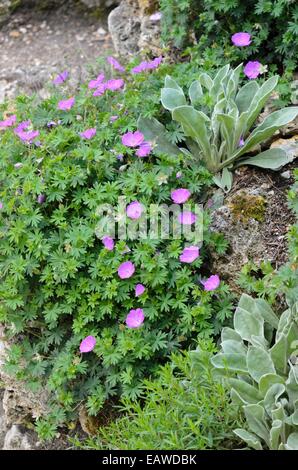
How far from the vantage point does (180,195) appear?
3.40 meters

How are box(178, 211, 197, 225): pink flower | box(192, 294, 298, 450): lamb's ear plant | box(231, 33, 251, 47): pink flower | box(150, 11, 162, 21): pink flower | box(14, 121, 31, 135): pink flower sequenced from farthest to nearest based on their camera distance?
box(150, 11, 162, 21): pink flower < box(231, 33, 251, 47): pink flower < box(14, 121, 31, 135): pink flower < box(178, 211, 197, 225): pink flower < box(192, 294, 298, 450): lamb's ear plant

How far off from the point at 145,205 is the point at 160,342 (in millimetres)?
669

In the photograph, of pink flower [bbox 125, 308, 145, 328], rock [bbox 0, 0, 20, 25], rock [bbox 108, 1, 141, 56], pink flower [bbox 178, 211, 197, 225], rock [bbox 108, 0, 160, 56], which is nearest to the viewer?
pink flower [bbox 125, 308, 145, 328]

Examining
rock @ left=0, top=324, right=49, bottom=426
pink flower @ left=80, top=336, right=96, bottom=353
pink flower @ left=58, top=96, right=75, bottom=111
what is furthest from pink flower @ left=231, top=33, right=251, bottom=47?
rock @ left=0, top=324, right=49, bottom=426

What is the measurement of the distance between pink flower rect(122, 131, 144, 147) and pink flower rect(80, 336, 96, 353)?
1032 mm

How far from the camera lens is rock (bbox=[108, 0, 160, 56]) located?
15.5ft

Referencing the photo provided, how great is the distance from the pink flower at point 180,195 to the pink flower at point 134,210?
19 centimetres

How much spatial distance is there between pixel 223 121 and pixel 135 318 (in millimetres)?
1086

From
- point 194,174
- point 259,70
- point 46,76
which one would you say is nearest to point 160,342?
point 194,174

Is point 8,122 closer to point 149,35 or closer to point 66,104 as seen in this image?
point 66,104

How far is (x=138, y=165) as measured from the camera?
3.50 m

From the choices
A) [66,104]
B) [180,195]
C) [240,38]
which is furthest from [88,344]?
[240,38]

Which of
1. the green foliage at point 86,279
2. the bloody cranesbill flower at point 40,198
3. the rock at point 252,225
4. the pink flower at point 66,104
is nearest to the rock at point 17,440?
the green foliage at point 86,279

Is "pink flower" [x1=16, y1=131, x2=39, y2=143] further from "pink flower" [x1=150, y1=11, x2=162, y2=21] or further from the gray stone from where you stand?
the gray stone
